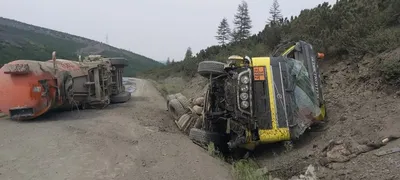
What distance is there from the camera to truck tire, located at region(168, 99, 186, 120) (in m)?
9.77

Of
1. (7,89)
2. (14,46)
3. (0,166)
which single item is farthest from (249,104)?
(14,46)

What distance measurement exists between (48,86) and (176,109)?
311 cm

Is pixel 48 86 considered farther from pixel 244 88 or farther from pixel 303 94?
pixel 303 94

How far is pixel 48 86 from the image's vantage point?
827 centimetres

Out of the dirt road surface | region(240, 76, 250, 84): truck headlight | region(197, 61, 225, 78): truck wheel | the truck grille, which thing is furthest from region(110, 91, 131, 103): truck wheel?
the truck grille

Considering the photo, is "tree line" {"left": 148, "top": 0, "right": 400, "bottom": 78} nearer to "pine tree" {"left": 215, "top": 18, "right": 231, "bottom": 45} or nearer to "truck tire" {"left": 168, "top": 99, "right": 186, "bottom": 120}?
"truck tire" {"left": 168, "top": 99, "right": 186, "bottom": 120}

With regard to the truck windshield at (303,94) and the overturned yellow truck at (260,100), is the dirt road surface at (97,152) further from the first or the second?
the truck windshield at (303,94)

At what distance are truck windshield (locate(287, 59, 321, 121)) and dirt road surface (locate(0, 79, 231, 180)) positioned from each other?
167cm

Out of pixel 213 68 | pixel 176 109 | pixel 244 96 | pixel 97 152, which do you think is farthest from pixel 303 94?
pixel 176 109

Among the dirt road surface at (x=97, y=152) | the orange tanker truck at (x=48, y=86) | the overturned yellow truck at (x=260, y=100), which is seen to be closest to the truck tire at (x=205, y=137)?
the overturned yellow truck at (x=260, y=100)

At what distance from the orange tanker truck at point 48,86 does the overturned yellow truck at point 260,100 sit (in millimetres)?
3340

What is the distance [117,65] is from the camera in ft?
41.3

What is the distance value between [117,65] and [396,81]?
8.49 meters

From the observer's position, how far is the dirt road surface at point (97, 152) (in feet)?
17.1
